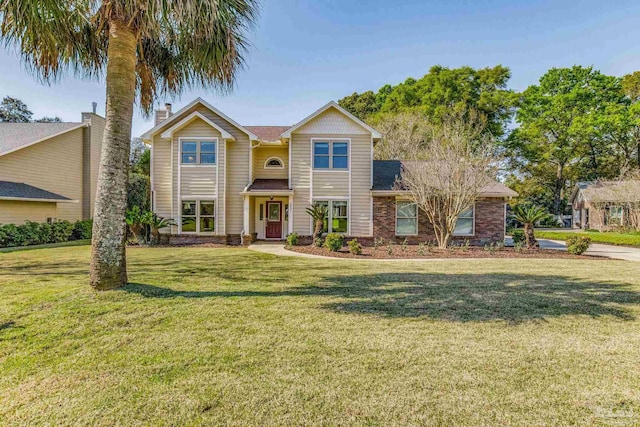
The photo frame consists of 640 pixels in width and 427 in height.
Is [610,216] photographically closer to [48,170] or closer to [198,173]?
[198,173]

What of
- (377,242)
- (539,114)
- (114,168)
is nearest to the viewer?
(114,168)

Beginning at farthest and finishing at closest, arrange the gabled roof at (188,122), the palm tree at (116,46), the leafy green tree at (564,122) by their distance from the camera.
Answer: the leafy green tree at (564,122) < the gabled roof at (188,122) < the palm tree at (116,46)

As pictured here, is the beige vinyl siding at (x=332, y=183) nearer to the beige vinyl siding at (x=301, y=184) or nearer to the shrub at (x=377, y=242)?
the beige vinyl siding at (x=301, y=184)

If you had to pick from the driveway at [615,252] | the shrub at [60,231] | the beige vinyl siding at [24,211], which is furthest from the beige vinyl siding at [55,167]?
the driveway at [615,252]

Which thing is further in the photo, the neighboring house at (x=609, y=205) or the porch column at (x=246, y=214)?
the neighboring house at (x=609, y=205)

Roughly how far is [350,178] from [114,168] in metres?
12.1

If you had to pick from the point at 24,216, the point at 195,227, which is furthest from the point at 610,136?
the point at 24,216

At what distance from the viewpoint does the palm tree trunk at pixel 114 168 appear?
243 inches

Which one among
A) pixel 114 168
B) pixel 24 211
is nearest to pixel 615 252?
pixel 114 168

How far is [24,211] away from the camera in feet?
56.7

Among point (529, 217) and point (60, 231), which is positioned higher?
point (529, 217)

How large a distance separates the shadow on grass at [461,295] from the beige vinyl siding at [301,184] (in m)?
8.66

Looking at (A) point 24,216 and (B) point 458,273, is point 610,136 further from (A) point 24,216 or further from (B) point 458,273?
(A) point 24,216

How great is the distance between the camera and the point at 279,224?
18.8 meters
